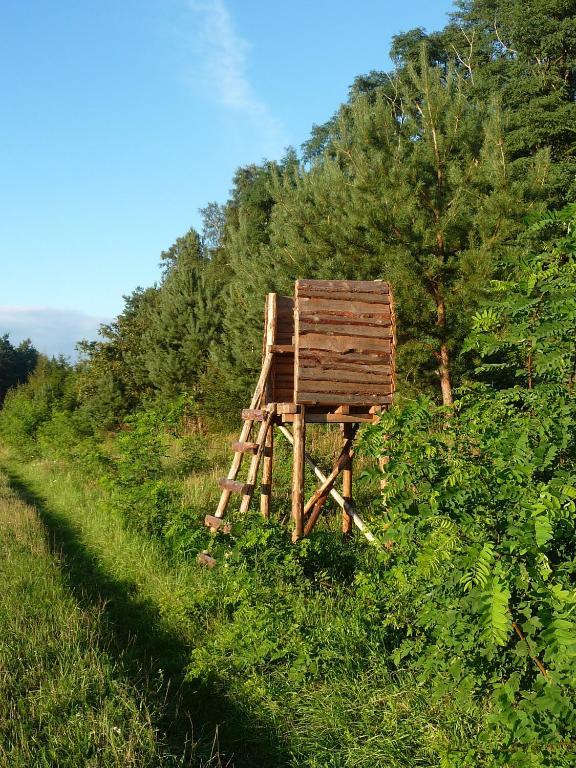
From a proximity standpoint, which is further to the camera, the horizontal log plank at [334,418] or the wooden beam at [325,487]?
the horizontal log plank at [334,418]

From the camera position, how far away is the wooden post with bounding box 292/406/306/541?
778 centimetres

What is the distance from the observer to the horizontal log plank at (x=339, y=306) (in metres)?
8.15

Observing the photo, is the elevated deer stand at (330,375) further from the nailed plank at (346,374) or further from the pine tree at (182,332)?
the pine tree at (182,332)

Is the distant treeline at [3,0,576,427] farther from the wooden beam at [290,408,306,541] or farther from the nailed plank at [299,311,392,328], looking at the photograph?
the wooden beam at [290,408,306,541]

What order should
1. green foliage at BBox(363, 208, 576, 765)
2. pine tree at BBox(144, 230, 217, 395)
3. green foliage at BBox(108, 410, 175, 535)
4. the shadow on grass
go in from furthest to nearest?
pine tree at BBox(144, 230, 217, 395) → green foliage at BBox(108, 410, 175, 535) → the shadow on grass → green foliage at BBox(363, 208, 576, 765)

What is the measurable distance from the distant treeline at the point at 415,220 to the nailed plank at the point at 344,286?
5.79 feet

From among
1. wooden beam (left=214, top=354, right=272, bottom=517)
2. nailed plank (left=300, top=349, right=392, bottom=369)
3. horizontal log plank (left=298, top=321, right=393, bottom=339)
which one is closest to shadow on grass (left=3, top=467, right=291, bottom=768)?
wooden beam (left=214, top=354, right=272, bottom=517)

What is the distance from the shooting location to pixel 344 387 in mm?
8281

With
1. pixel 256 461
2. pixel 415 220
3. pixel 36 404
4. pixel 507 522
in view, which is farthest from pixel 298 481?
pixel 36 404

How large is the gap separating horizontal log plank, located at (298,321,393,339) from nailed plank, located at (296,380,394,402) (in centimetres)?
59

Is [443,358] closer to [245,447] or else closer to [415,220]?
[415,220]

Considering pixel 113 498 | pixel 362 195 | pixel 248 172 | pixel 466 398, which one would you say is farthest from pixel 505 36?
pixel 466 398

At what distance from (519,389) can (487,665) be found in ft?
5.25

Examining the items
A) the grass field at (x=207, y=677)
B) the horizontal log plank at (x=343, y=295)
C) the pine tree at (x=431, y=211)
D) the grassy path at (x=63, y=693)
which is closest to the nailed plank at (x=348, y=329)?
the horizontal log plank at (x=343, y=295)
